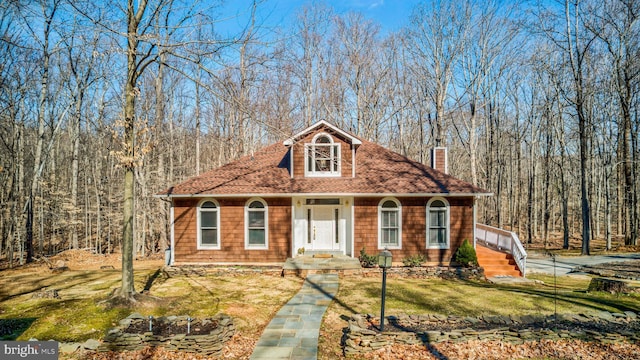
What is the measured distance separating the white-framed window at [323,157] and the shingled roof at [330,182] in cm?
35

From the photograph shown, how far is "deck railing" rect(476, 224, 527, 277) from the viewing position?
519 inches

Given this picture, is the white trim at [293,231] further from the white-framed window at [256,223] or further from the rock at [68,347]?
the rock at [68,347]

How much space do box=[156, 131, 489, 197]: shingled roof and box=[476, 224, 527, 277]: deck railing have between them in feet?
8.65

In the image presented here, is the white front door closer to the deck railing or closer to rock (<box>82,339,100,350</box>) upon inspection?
the deck railing

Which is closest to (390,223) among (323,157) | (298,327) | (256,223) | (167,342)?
(323,157)

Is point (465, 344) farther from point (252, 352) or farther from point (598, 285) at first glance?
point (598, 285)

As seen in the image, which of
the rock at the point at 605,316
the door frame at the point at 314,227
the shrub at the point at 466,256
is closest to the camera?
the rock at the point at 605,316

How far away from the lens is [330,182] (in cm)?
1387

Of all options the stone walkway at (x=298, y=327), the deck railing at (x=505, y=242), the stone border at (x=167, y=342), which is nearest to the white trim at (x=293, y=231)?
the stone walkway at (x=298, y=327)

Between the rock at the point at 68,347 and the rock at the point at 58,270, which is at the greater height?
the rock at the point at 68,347

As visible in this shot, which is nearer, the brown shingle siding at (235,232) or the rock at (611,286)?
the rock at (611,286)

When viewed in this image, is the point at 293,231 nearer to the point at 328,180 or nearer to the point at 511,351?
the point at 328,180

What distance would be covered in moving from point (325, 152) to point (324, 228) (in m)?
3.18

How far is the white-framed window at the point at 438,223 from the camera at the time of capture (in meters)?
13.5
